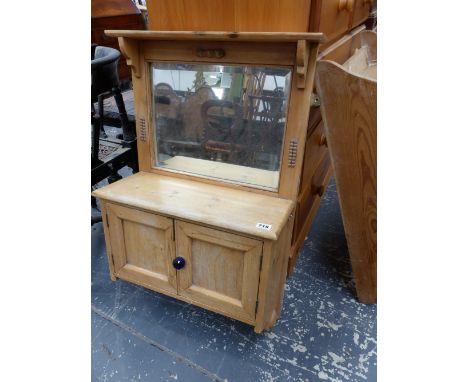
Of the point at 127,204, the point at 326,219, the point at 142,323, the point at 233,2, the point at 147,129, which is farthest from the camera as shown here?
the point at 326,219

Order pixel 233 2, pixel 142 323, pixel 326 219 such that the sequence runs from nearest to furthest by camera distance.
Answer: pixel 233 2 → pixel 142 323 → pixel 326 219

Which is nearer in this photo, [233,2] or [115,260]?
[233,2]

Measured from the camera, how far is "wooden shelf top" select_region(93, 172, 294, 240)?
943 millimetres

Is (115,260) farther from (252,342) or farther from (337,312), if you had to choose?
(337,312)

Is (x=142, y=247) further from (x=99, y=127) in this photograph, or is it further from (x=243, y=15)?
(x=243, y=15)

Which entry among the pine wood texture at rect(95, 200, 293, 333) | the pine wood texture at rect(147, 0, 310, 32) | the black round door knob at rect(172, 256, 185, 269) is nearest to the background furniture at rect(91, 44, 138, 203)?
the pine wood texture at rect(147, 0, 310, 32)

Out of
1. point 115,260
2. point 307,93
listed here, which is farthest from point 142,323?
point 307,93

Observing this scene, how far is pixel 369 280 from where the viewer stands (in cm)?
140

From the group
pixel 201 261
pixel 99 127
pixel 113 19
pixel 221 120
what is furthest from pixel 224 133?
pixel 113 19

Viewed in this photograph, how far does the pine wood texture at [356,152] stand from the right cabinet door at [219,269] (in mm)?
554

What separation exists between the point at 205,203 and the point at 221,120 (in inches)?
12.7

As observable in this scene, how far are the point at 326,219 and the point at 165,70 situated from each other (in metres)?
1.44

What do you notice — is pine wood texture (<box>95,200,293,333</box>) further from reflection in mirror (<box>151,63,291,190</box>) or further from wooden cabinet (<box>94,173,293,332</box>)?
reflection in mirror (<box>151,63,291,190</box>)

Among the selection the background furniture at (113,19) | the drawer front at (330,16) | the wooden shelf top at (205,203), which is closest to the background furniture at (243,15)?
the drawer front at (330,16)
